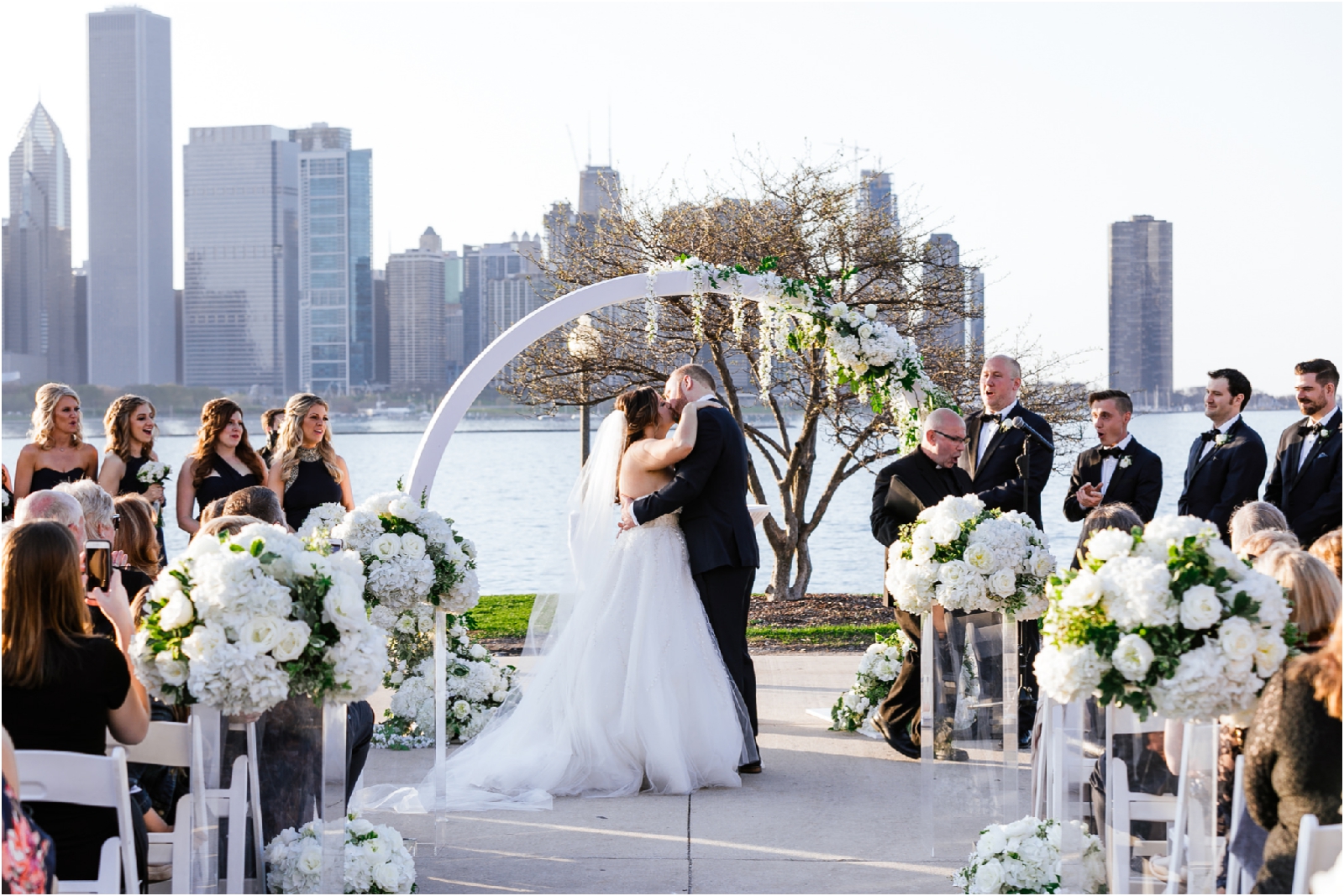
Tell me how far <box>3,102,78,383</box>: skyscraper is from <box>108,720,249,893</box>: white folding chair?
7806 millimetres

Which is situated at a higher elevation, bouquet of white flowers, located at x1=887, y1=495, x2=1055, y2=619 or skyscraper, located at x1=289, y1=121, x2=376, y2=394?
skyscraper, located at x1=289, y1=121, x2=376, y2=394

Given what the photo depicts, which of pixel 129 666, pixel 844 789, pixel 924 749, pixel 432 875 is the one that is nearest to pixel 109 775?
pixel 129 666

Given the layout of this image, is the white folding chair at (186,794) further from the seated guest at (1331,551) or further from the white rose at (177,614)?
the seated guest at (1331,551)

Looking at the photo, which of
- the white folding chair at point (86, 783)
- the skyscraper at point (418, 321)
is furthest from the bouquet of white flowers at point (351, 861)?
the skyscraper at point (418, 321)

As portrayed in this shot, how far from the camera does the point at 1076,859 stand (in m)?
3.98

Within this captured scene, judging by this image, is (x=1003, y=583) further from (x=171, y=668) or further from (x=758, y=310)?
(x=758, y=310)

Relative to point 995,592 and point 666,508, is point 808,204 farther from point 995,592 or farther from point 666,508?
point 995,592

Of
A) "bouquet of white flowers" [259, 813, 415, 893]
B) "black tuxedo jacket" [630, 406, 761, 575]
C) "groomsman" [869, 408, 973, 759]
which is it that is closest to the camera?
"bouquet of white flowers" [259, 813, 415, 893]

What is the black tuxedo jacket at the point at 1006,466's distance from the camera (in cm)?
678

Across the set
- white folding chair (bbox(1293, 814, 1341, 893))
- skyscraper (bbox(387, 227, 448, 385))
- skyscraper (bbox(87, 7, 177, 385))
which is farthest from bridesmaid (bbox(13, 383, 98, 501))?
skyscraper (bbox(387, 227, 448, 385))

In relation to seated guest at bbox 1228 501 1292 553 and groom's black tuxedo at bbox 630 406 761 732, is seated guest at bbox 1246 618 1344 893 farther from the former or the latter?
groom's black tuxedo at bbox 630 406 761 732

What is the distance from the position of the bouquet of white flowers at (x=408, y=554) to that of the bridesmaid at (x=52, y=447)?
3.05 meters

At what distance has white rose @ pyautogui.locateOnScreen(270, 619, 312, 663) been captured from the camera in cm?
353

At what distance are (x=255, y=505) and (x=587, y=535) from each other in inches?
77.9
